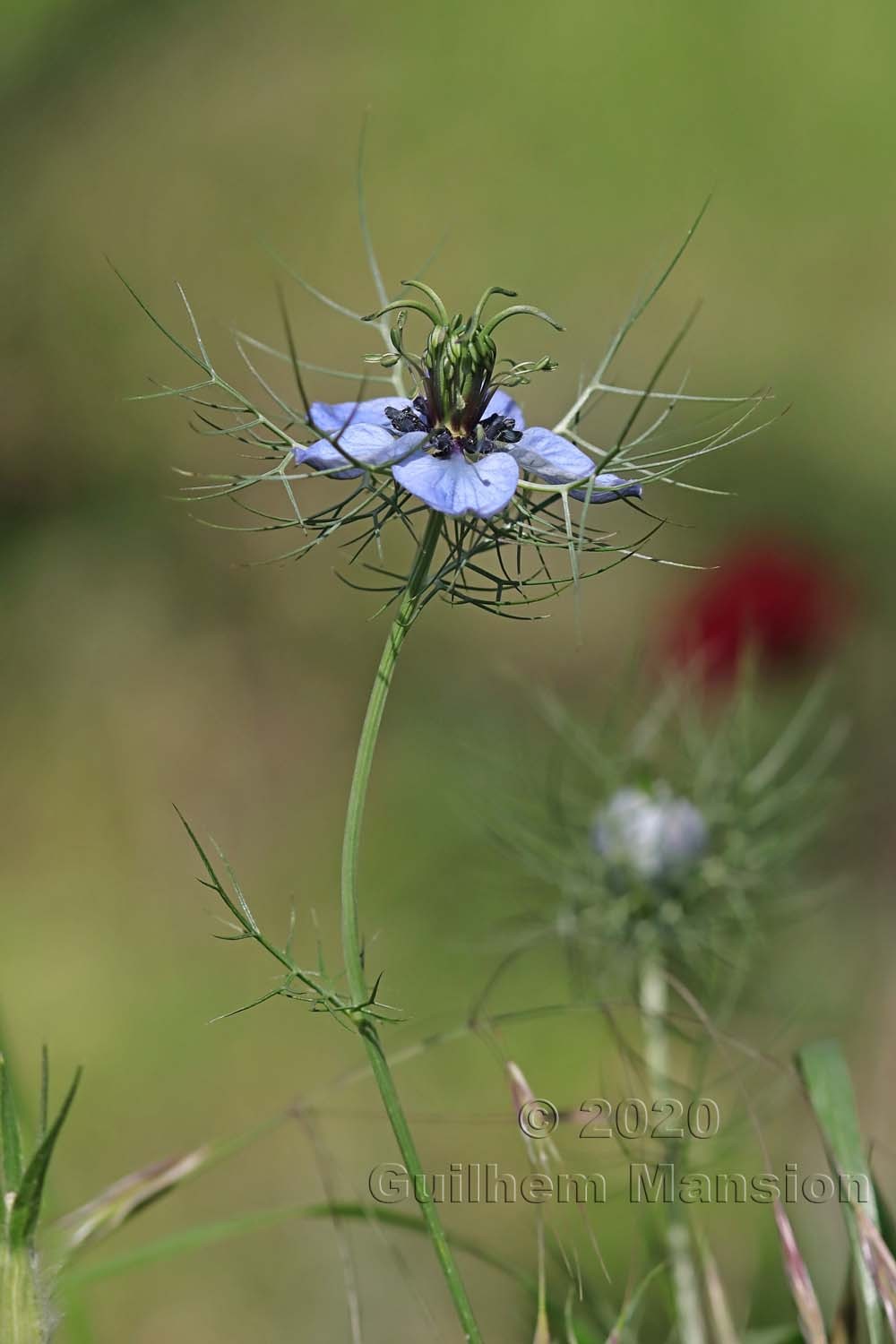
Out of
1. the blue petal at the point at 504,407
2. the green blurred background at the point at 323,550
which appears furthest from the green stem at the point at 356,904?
the green blurred background at the point at 323,550

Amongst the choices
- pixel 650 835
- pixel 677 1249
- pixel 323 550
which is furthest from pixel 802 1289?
pixel 323 550

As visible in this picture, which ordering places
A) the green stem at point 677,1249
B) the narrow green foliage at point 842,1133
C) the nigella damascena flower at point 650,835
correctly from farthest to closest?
the nigella damascena flower at point 650,835 < the green stem at point 677,1249 < the narrow green foliage at point 842,1133

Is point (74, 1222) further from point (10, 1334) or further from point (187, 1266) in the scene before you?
point (187, 1266)

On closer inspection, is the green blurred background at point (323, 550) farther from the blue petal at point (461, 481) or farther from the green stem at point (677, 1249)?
the blue petal at point (461, 481)

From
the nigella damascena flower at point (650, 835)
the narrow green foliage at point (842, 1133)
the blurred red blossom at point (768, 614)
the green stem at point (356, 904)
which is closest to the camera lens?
the green stem at point (356, 904)

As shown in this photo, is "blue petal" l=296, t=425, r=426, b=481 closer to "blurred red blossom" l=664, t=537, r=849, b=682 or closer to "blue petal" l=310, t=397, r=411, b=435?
"blue petal" l=310, t=397, r=411, b=435

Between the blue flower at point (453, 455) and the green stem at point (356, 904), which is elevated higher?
the blue flower at point (453, 455)

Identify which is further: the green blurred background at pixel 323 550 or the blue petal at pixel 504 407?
the green blurred background at pixel 323 550

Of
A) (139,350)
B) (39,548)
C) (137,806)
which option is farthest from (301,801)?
(139,350)
